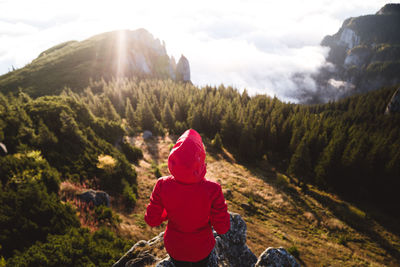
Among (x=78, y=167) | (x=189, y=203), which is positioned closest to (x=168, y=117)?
(x=78, y=167)

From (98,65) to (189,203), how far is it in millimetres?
142679

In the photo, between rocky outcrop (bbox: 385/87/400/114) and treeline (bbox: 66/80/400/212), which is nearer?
treeline (bbox: 66/80/400/212)

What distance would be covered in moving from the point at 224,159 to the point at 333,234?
71.0 feet

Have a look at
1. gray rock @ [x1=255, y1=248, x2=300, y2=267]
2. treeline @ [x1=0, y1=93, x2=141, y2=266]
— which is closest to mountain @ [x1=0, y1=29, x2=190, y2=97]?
treeline @ [x1=0, y1=93, x2=141, y2=266]

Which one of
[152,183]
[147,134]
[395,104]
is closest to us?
[152,183]

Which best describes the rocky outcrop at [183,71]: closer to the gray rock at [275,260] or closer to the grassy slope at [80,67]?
the grassy slope at [80,67]

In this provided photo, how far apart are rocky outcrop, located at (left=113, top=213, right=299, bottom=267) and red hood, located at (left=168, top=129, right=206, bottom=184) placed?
3.26 metres

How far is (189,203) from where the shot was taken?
9.70 feet

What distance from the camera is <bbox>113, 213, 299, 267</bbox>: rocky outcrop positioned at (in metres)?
5.33

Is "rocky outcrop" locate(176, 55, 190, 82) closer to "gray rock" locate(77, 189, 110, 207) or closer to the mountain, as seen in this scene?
the mountain

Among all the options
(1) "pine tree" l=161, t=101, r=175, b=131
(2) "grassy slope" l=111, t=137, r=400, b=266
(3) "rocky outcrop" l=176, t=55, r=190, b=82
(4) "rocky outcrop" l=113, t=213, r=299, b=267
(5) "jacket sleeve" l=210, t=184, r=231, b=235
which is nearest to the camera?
(5) "jacket sleeve" l=210, t=184, r=231, b=235

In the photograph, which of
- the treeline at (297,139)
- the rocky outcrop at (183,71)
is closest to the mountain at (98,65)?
the rocky outcrop at (183,71)

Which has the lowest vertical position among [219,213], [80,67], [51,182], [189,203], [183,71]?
[51,182]

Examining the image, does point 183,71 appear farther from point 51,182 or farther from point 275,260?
point 275,260
